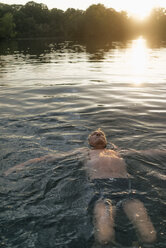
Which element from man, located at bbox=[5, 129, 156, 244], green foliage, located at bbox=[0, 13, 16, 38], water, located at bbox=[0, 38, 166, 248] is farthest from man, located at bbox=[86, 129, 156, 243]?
green foliage, located at bbox=[0, 13, 16, 38]

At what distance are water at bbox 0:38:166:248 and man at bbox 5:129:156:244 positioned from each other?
0.43ft

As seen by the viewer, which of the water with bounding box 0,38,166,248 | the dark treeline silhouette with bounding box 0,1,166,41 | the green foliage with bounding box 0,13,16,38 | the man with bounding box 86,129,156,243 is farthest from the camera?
the dark treeline silhouette with bounding box 0,1,166,41

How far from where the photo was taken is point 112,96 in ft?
41.0

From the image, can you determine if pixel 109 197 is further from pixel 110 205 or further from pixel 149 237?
pixel 149 237

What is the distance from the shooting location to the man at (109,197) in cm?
351

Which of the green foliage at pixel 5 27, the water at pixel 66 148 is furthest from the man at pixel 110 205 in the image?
the green foliage at pixel 5 27

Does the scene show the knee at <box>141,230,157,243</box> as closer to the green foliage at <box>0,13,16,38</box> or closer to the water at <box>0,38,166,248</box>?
the water at <box>0,38,166,248</box>

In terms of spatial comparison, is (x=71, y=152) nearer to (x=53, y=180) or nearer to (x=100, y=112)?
(x=53, y=180)

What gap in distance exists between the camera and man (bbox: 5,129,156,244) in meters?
3.51

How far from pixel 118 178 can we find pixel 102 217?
4.08 feet

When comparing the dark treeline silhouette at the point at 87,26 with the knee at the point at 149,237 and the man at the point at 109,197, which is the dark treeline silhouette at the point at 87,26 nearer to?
the man at the point at 109,197

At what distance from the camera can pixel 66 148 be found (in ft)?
22.3

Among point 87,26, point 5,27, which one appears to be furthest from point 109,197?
point 87,26

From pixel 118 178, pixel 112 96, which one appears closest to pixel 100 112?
pixel 112 96
